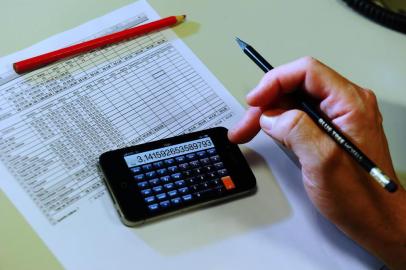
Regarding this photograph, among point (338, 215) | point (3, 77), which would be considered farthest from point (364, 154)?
point (3, 77)

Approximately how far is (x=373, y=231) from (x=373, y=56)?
0.33 meters

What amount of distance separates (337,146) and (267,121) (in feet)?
0.30

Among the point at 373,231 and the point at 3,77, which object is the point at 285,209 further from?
the point at 3,77

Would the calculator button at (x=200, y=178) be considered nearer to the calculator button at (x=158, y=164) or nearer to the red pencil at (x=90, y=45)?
the calculator button at (x=158, y=164)

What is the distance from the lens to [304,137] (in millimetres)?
601

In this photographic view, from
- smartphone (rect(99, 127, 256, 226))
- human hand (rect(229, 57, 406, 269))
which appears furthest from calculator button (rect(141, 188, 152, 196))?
human hand (rect(229, 57, 406, 269))

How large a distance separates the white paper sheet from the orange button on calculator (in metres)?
0.02

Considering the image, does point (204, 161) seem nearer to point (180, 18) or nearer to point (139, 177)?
point (139, 177)

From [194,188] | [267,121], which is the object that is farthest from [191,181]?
[267,121]

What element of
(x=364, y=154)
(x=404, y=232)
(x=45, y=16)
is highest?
(x=45, y=16)

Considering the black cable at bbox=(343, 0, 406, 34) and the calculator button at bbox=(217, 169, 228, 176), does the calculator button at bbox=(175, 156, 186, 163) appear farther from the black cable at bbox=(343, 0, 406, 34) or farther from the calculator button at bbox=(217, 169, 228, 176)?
the black cable at bbox=(343, 0, 406, 34)

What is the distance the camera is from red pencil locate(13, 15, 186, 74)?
2.23 feet

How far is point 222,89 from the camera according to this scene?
29.2 inches

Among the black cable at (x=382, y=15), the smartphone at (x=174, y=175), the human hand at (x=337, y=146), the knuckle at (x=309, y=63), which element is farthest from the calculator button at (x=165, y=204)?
the black cable at (x=382, y=15)
